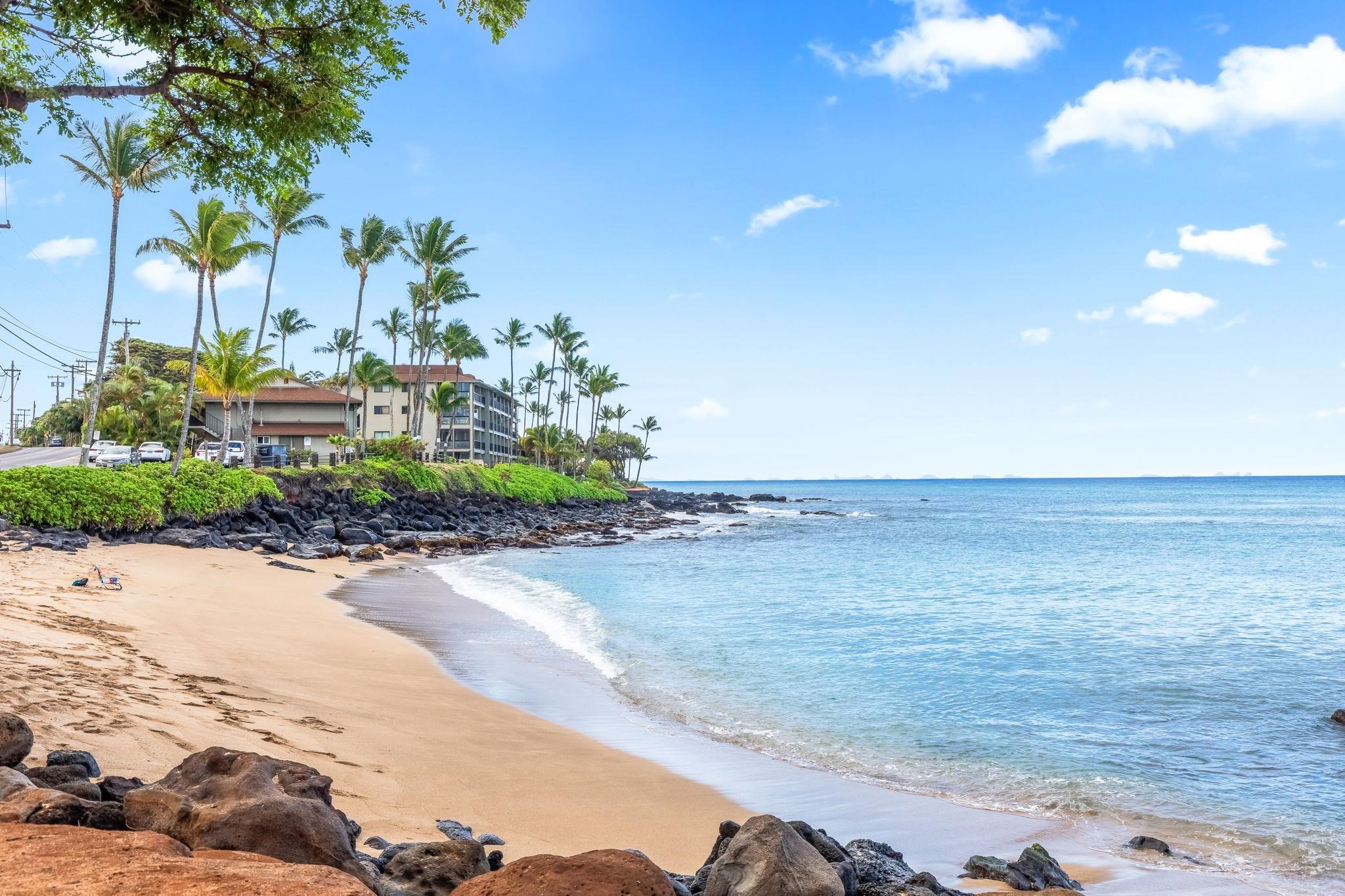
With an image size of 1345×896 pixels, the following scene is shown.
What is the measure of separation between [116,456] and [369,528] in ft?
52.3

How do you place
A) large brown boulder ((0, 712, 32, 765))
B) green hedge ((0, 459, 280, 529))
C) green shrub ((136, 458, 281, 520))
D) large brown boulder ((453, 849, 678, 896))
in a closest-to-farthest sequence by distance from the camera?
large brown boulder ((453, 849, 678, 896)), large brown boulder ((0, 712, 32, 765)), green hedge ((0, 459, 280, 529)), green shrub ((136, 458, 281, 520))

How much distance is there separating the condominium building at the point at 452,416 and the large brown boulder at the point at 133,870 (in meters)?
75.2

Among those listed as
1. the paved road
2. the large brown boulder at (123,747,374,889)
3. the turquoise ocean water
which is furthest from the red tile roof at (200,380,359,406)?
the large brown boulder at (123,747,374,889)

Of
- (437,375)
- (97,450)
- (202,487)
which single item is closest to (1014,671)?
(202,487)

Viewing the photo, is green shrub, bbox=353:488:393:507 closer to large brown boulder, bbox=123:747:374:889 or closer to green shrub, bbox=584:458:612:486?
large brown boulder, bbox=123:747:374:889

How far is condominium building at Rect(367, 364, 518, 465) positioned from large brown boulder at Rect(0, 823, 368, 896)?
7523 cm

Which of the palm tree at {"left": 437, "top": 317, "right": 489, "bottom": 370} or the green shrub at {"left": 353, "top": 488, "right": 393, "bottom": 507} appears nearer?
the green shrub at {"left": 353, "top": 488, "right": 393, "bottom": 507}

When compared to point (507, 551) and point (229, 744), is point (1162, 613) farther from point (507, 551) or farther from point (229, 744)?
point (507, 551)

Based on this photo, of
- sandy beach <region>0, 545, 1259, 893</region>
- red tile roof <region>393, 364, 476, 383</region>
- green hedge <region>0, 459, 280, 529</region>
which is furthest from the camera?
red tile roof <region>393, 364, 476, 383</region>

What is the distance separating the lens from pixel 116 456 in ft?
131

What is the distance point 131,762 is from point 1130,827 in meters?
7.60

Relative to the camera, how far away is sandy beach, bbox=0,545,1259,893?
19.0 feet

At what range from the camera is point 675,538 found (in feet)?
150

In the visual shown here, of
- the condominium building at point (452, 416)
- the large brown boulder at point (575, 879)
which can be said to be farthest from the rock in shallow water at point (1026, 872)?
the condominium building at point (452, 416)
